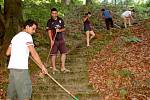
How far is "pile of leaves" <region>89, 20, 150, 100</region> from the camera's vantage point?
9.97 meters

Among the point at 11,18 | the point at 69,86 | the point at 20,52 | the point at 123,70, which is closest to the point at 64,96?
the point at 69,86

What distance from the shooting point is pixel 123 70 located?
37.1 feet

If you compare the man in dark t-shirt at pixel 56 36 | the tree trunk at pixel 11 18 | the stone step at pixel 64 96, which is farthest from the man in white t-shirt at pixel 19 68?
the tree trunk at pixel 11 18

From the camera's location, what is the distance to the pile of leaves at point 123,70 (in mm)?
9966

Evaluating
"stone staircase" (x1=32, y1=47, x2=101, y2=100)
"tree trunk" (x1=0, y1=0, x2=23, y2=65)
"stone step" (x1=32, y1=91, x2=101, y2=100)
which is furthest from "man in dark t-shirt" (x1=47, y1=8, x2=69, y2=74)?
"tree trunk" (x1=0, y1=0, x2=23, y2=65)

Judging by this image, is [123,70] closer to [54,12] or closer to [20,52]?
[54,12]

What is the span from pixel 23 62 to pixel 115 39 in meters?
10.5

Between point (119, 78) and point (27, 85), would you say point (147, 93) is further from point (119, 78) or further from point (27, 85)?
point (27, 85)

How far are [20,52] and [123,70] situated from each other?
4.60m

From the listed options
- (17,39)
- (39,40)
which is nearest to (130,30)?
(39,40)

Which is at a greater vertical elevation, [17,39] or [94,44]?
[17,39]

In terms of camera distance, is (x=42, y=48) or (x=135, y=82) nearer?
(x=135, y=82)

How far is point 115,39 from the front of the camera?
17547 mm

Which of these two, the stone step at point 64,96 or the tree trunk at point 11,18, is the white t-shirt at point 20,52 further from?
the tree trunk at point 11,18
